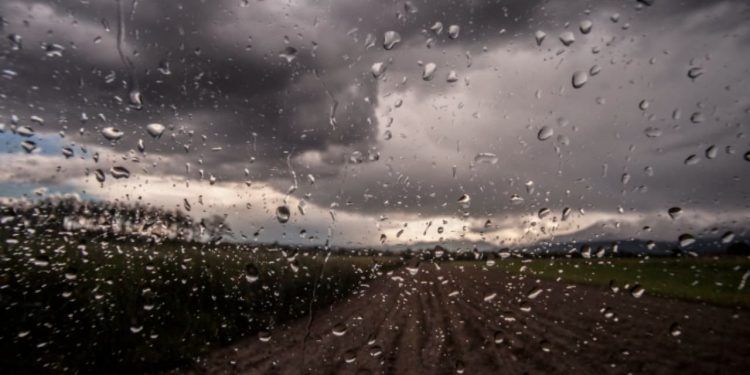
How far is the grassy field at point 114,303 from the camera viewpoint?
5.14 metres

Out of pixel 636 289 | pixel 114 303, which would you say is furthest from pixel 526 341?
pixel 114 303

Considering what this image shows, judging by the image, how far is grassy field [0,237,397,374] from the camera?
5.14 metres


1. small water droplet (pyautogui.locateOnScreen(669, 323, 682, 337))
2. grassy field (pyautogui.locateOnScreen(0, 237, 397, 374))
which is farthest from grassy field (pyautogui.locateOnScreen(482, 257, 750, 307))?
grassy field (pyautogui.locateOnScreen(0, 237, 397, 374))

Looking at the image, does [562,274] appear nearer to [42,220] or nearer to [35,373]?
[42,220]

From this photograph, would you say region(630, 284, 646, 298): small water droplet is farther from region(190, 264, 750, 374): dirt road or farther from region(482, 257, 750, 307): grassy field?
region(190, 264, 750, 374): dirt road

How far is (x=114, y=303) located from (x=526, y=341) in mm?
8022

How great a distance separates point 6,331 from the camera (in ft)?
20.9

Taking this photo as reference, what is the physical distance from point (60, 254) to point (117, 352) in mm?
2275

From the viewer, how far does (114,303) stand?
8.89 meters

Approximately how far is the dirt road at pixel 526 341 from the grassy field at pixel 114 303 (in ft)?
3.10

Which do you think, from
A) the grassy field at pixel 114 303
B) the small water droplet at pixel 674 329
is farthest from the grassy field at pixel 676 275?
the grassy field at pixel 114 303

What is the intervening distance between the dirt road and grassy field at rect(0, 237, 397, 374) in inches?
37.2

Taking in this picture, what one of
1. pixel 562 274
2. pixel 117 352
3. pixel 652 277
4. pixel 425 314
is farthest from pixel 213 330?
pixel 652 277

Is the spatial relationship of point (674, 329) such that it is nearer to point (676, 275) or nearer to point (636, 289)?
point (636, 289)
